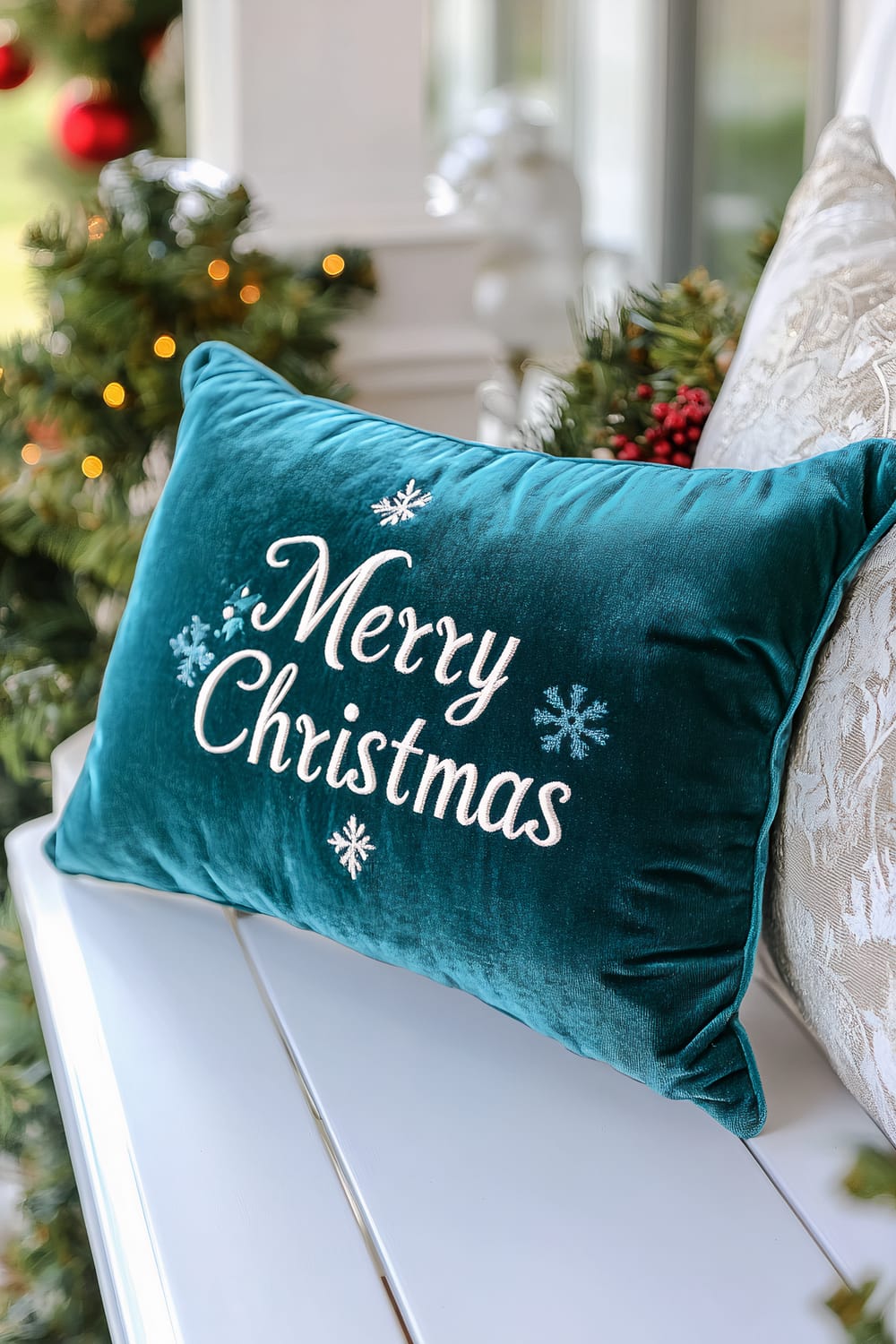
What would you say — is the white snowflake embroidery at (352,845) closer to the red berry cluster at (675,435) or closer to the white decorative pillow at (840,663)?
the white decorative pillow at (840,663)

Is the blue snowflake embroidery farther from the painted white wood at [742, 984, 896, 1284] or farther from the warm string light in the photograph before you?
the warm string light

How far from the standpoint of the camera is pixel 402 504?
2.11 feet

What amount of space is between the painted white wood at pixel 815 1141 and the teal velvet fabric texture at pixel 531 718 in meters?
0.03

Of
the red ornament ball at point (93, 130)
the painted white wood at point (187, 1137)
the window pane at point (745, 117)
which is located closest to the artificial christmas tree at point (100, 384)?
the painted white wood at point (187, 1137)

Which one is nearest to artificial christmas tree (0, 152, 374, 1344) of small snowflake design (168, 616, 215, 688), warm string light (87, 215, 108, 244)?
warm string light (87, 215, 108, 244)

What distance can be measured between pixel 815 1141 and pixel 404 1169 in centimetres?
21

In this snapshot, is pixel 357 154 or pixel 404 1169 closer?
pixel 404 1169

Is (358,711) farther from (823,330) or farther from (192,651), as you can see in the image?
(823,330)

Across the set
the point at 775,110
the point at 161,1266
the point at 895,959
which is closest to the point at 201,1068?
the point at 161,1266

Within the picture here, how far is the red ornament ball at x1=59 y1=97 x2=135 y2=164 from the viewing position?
1628mm

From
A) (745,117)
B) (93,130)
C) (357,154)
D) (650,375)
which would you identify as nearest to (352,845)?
(650,375)

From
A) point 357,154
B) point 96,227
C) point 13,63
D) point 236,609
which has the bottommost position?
point 236,609

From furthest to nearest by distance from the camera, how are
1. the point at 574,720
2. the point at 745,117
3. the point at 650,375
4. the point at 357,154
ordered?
1. the point at 745,117
2. the point at 357,154
3. the point at 650,375
4. the point at 574,720

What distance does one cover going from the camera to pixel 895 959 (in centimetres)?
54
